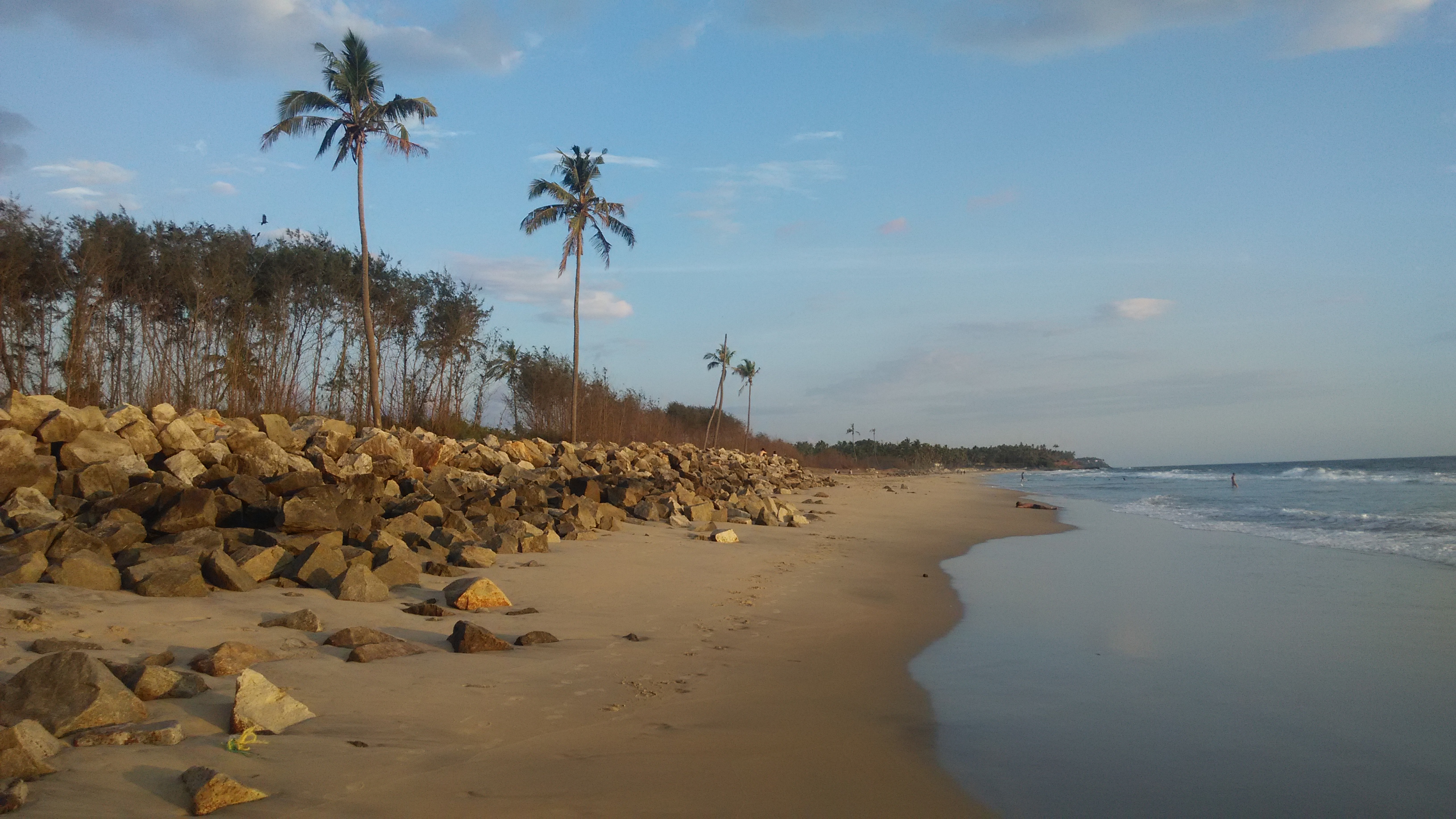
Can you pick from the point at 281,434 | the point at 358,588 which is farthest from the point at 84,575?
the point at 281,434

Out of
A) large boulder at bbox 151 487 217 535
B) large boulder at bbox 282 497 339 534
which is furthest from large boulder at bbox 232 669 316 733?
large boulder at bbox 151 487 217 535

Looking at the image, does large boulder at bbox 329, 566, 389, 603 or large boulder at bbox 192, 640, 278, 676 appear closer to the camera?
large boulder at bbox 192, 640, 278, 676

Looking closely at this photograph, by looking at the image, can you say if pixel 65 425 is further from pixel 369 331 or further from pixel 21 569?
pixel 369 331

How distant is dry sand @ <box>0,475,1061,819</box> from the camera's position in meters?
3.12

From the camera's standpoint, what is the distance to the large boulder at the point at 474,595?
6.36 m

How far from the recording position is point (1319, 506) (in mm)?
21312

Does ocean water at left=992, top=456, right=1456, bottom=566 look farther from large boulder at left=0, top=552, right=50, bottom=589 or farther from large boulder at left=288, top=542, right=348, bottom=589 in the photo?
large boulder at left=0, top=552, right=50, bottom=589

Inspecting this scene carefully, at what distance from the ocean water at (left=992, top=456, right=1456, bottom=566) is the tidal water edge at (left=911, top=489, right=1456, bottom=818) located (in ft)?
12.8

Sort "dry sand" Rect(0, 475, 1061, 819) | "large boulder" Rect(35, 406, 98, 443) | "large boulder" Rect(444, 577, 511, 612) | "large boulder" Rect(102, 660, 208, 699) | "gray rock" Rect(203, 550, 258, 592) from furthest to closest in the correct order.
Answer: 1. "large boulder" Rect(35, 406, 98, 443)
2. "large boulder" Rect(444, 577, 511, 612)
3. "gray rock" Rect(203, 550, 258, 592)
4. "large boulder" Rect(102, 660, 208, 699)
5. "dry sand" Rect(0, 475, 1061, 819)

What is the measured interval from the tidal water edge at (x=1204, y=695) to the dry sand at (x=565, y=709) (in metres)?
0.37

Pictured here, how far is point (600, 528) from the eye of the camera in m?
11.5

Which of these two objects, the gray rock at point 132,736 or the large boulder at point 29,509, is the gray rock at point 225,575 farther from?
the gray rock at point 132,736

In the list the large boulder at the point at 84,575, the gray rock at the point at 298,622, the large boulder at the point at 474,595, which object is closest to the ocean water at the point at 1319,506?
the large boulder at the point at 474,595

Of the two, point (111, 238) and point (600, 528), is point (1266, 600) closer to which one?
point (600, 528)
